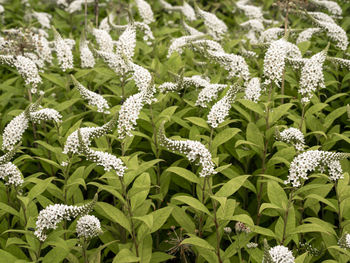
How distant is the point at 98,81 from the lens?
205 inches

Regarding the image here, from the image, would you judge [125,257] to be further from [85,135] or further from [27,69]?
[27,69]

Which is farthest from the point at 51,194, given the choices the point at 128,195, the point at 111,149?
the point at 128,195

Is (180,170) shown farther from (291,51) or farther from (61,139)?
(291,51)

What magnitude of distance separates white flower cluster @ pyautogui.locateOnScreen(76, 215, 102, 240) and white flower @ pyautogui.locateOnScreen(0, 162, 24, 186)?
841 mm

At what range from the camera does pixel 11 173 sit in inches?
132

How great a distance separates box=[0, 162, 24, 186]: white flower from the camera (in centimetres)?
332

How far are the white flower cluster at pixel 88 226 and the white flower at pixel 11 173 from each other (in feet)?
2.76

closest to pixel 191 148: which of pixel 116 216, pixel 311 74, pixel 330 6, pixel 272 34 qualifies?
pixel 116 216

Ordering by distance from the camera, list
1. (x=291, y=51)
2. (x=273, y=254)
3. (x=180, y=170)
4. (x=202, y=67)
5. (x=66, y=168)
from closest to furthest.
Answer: (x=273, y=254) < (x=180, y=170) < (x=66, y=168) < (x=291, y=51) < (x=202, y=67)

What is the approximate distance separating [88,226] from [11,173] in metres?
0.95

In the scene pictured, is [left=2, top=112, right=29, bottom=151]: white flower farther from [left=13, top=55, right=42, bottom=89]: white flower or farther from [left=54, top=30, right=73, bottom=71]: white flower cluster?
[left=54, top=30, right=73, bottom=71]: white flower cluster

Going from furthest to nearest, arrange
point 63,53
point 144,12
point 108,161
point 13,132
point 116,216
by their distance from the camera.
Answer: point 144,12 < point 63,53 < point 13,132 < point 116,216 < point 108,161

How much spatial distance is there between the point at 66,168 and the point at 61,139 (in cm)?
42

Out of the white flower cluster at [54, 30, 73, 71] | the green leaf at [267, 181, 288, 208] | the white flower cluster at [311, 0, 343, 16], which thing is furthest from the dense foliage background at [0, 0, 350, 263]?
the white flower cluster at [311, 0, 343, 16]
